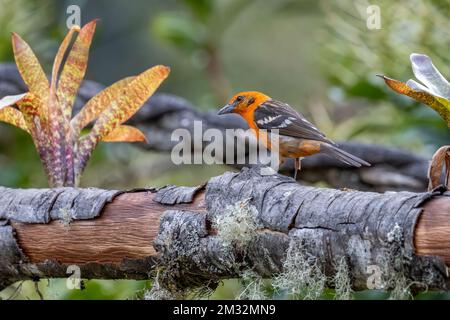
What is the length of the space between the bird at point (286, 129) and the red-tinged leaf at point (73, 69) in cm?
64

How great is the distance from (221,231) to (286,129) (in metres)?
1.00

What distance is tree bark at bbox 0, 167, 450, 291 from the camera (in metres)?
1.23

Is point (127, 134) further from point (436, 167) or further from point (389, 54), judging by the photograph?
point (389, 54)

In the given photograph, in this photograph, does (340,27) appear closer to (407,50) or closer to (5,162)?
(407,50)

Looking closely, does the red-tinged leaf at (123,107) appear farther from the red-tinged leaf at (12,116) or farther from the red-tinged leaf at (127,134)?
the red-tinged leaf at (12,116)

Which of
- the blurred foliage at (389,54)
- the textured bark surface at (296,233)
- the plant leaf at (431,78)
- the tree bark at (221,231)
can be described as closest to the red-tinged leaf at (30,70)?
the tree bark at (221,231)

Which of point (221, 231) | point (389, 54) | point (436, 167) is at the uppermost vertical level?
point (389, 54)

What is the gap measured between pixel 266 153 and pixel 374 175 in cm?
47

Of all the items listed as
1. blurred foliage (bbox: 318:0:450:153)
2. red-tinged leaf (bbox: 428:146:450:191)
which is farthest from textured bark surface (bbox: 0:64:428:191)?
red-tinged leaf (bbox: 428:146:450:191)

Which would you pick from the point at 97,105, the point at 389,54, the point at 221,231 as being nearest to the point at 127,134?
the point at 97,105

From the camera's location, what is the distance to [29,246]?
68.4 inches

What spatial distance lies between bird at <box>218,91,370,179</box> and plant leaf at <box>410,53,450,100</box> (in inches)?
21.4

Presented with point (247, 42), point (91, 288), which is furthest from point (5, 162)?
point (247, 42)

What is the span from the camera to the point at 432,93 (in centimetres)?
157
